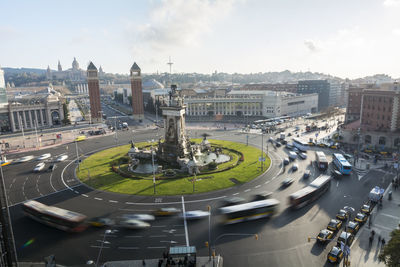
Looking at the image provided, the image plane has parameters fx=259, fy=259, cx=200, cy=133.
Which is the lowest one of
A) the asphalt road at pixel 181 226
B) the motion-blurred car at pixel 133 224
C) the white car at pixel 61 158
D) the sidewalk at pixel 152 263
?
the sidewalk at pixel 152 263

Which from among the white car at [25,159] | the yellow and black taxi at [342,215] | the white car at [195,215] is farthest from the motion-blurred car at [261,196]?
the white car at [25,159]

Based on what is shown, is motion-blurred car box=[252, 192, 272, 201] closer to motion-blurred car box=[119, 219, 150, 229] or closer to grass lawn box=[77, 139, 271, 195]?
grass lawn box=[77, 139, 271, 195]

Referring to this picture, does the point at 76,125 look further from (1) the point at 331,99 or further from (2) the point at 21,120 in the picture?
(1) the point at 331,99

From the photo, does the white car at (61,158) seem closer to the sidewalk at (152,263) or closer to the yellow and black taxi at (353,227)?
the sidewalk at (152,263)

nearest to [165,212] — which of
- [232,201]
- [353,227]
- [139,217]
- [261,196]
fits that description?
[139,217]

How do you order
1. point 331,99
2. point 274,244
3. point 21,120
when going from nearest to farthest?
point 274,244, point 21,120, point 331,99

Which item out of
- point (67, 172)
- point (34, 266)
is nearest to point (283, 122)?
point (67, 172)

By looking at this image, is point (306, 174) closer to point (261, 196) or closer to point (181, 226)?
point (261, 196)
